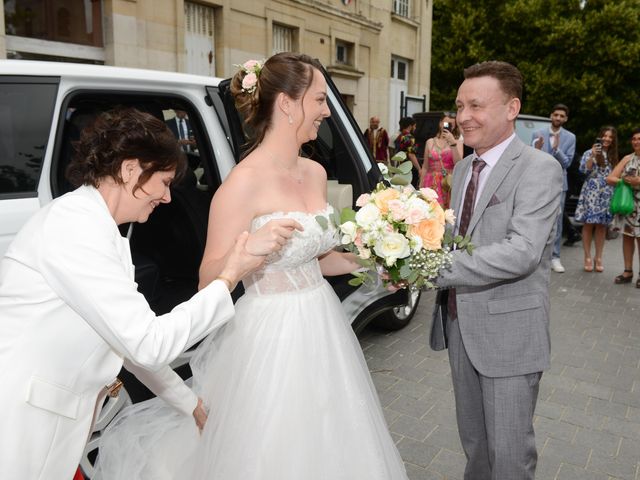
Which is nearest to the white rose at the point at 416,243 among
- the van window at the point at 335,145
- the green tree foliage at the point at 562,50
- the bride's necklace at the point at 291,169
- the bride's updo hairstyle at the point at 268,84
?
the bride's necklace at the point at 291,169

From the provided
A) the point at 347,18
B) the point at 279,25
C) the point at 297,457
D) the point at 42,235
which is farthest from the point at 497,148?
the point at 347,18

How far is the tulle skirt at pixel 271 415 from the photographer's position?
2.27 metres

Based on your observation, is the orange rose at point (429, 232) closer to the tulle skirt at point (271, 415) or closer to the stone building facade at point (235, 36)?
the tulle skirt at point (271, 415)

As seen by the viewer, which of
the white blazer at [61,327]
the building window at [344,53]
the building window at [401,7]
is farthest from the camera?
the building window at [401,7]

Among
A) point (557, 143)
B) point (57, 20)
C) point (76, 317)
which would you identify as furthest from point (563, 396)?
point (57, 20)

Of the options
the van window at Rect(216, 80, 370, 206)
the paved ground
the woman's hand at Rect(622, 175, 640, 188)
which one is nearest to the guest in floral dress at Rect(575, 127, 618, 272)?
the woman's hand at Rect(622, 175, 640, 188)

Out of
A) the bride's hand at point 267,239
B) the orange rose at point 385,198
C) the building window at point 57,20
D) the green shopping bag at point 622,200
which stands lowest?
the green shopping bag at point 622,200

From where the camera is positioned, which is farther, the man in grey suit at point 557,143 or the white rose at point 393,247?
the man in grey suit at point 557,143

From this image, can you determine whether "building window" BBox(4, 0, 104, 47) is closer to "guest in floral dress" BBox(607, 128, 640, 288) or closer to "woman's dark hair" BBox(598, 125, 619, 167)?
"woman's dark hair" BBox(598, 125, 619, 167)

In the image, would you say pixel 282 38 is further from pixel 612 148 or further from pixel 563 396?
pixel 563 396

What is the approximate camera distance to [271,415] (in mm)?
2297

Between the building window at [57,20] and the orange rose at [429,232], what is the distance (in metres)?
10.9

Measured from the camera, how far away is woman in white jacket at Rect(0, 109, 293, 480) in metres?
1.55

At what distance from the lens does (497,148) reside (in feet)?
8.36
